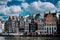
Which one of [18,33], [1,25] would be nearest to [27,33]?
[18,33]

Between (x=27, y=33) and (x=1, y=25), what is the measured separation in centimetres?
55

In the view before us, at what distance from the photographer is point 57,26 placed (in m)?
4.33

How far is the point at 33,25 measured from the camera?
14.4 ft

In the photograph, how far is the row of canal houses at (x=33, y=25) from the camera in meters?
4.37

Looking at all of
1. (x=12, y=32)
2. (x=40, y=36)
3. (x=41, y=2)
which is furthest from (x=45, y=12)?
(x=12, y=32)

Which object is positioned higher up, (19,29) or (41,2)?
(41,2)

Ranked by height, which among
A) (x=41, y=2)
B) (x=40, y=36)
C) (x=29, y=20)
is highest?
(x=41, y=2)

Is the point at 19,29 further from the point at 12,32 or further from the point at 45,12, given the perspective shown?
the point at 45,12

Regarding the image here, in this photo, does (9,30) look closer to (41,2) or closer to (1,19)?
(1,19)

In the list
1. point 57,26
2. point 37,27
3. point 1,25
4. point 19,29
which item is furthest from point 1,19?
point 57,26

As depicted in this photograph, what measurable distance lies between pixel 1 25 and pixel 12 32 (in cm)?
26

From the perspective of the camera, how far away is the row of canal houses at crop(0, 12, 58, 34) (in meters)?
4.37

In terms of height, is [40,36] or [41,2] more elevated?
[41,2]

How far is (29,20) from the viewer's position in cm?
452
